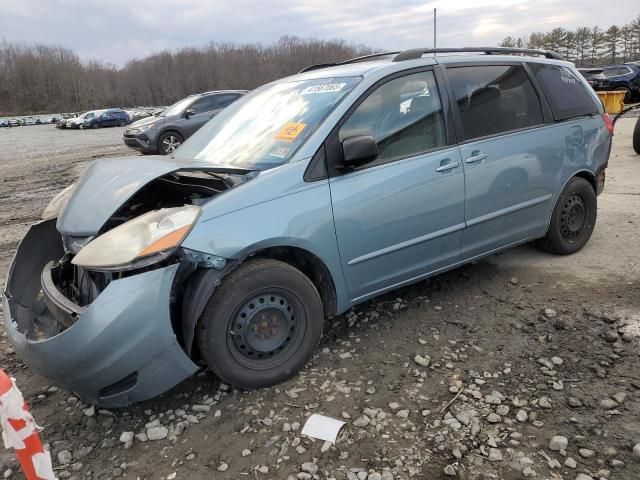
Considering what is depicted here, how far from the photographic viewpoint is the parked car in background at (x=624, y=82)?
68.7ft

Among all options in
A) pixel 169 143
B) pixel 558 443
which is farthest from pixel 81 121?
pixel 558 443

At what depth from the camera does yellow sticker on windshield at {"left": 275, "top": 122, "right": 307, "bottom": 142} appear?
3.04m

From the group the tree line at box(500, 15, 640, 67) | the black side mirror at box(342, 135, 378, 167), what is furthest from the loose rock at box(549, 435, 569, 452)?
the tree line at box(500, 15, 640, 67)

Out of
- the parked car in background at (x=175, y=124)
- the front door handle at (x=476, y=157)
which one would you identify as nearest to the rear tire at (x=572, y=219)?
the front door handle at (x=476, y=157)

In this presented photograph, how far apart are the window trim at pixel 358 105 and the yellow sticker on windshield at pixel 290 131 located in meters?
0.21

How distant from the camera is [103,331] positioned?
7.52 ft

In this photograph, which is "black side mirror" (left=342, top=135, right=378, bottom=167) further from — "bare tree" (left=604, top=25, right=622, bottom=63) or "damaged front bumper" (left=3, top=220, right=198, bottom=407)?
"bare tree" (left=604, top=25, right=622, bottom=63)

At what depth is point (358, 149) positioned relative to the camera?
9.34 ft

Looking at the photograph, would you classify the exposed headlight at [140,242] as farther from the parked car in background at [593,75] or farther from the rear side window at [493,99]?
Answer: the parked car in background at [593,75]

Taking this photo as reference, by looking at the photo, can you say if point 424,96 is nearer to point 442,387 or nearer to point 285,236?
point 285,236

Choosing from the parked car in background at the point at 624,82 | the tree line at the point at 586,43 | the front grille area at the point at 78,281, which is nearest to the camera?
the front grille area at the point at 78,281

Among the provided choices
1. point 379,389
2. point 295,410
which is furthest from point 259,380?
point 379,389

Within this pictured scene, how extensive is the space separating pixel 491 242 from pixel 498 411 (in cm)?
155

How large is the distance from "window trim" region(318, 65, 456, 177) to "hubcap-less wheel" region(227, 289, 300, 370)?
2.48 ft
